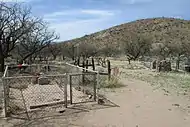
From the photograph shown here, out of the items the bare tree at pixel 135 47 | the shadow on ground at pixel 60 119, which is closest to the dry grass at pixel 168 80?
the shadow on ground at pixel 60 119

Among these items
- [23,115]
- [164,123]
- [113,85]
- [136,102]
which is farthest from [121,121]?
[113,85]

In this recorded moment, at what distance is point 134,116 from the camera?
7.10 metres

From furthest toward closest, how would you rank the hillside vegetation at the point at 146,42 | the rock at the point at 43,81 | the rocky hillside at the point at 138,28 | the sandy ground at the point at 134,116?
the rocky hillside at the point at 138,28 → the hillside vegetation at the point at 146,42 → the rock at the point at 43,81 → the sandy ground at the point at 134,116

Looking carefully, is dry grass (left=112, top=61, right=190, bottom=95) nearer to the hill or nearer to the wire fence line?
the wire fence line

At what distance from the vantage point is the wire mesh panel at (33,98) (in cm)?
722

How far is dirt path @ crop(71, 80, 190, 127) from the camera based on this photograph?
6.50m

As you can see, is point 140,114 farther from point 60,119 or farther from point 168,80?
point 168,80

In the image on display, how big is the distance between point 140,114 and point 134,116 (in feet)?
1.04

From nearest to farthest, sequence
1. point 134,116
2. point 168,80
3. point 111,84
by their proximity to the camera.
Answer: point 134,116 < point 111,84 < point 168,80

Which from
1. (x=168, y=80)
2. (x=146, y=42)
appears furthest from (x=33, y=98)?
(x=146, y=42)

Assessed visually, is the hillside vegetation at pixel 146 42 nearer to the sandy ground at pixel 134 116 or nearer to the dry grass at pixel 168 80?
the dry grass at pixel 168 80

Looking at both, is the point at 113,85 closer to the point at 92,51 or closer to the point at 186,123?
the point at 186,123

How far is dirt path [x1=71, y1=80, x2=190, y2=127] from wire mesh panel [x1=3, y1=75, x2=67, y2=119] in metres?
1.42

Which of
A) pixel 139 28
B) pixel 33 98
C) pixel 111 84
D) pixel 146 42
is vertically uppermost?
pixel 139 28
